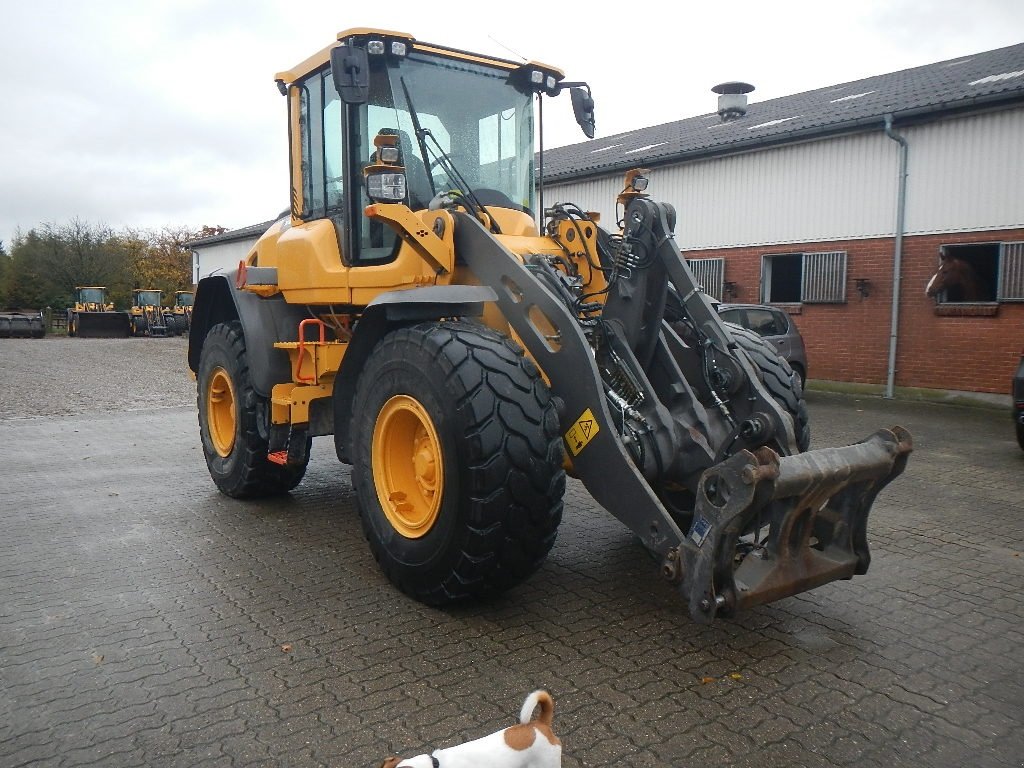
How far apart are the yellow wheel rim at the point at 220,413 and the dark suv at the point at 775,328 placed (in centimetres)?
806

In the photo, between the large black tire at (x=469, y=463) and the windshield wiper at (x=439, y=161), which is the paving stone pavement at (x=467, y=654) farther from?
the windshield wiper at (x=439, y=161)

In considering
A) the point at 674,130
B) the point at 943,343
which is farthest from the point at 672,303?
the point at 674,130

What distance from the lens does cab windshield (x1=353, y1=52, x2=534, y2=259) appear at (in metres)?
4.95

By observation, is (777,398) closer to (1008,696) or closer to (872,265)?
(1008,696)

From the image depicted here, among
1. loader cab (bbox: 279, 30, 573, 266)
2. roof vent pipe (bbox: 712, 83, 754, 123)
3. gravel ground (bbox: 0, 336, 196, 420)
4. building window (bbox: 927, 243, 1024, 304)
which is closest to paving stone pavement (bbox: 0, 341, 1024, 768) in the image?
loader cab (bbox: 279, 30, 573, 266)

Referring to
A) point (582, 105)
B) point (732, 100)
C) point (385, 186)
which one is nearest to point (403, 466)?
point (385, 186)

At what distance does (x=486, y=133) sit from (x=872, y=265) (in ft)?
34.9

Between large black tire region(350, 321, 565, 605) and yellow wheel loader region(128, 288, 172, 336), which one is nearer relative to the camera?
large black tire region(350, 321, 565, 605)

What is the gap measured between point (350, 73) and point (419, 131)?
69 cm

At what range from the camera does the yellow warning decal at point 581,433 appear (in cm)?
380

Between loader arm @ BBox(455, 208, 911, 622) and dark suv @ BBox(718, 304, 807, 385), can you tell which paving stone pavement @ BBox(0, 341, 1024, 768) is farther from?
dark suv @ BBox(718, 304, 807, 385)

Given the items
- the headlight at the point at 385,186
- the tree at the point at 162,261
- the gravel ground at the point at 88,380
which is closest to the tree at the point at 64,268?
the tree at the point at 162,261

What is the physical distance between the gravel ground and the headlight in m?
5.46

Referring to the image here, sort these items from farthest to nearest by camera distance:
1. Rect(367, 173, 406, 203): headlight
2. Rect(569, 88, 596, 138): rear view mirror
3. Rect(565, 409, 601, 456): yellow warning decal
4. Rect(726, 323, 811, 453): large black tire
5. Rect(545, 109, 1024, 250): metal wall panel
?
Rect(545, 109, 1024, 250): metal wall panel
Rect(569, 88, 596, 138): rear view mirror
Rect(726, 323, 811, 453): large black tire
Rect(367, 173, 406, 203): headlight
Rect(565, 409, 601, 456): yellow warning decal
